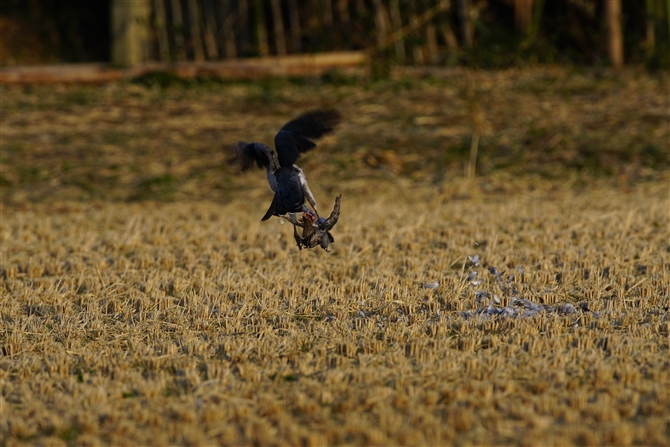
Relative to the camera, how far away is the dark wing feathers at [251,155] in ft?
16.7

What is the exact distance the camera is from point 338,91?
13094 millimetres

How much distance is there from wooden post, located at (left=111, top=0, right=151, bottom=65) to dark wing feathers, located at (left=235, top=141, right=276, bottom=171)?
929 cm

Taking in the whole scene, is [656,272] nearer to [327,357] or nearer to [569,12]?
[327,357]

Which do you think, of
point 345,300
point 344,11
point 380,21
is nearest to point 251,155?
point 345,300

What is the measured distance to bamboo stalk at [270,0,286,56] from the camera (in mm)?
14172

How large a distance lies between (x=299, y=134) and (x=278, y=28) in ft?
30.5

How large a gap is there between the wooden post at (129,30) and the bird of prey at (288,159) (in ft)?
30.4

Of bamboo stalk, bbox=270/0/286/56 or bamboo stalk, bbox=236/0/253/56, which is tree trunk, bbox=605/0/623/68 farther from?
bamboo stalk, bbox=236/0/253/56

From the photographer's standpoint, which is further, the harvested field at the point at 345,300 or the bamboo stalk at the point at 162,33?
the bamboo stalk at the point at 162,33

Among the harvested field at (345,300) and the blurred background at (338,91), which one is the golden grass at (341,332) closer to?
the harvested field at (345,300)

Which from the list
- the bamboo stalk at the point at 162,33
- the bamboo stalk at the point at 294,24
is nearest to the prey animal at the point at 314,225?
the bamboo stalk at the point at 294,24

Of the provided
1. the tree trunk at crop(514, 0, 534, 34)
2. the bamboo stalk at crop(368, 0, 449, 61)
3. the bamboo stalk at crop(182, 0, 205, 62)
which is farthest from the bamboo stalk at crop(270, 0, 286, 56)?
the tree trunk at crop(514, 0, 534, 34)

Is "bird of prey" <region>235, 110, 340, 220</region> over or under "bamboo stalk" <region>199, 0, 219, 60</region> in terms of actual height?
under

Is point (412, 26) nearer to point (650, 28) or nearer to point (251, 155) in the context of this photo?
point (650, 28)
